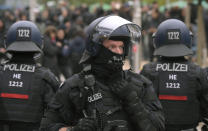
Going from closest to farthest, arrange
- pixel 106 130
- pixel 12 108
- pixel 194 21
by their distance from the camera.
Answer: pixel 106 130, pixel 12 108, pixel 194 21

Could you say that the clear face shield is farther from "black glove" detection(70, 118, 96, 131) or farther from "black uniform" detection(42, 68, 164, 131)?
"black glove" detection(70, 118, 96, 131)

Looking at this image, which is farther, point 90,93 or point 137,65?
point 137,65

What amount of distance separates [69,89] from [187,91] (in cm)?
188

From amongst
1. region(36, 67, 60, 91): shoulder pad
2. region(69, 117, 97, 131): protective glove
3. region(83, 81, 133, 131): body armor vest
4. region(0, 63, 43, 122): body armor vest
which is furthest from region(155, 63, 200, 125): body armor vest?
region(69, 117, 97, 131): protective glove

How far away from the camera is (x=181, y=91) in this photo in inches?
231

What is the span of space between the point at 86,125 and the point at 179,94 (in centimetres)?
206

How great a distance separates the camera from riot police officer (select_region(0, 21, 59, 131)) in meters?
5.70

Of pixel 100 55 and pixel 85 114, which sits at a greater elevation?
pixel 100 55

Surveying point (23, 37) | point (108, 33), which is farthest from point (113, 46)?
point (23, 37)

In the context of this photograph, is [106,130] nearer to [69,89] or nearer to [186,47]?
[69,89]

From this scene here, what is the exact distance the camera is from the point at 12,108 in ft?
18.8

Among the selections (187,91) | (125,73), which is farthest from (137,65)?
(125,73)

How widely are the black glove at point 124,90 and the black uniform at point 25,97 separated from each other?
1591 mm

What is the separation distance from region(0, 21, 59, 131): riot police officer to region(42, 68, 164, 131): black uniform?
1.40m
